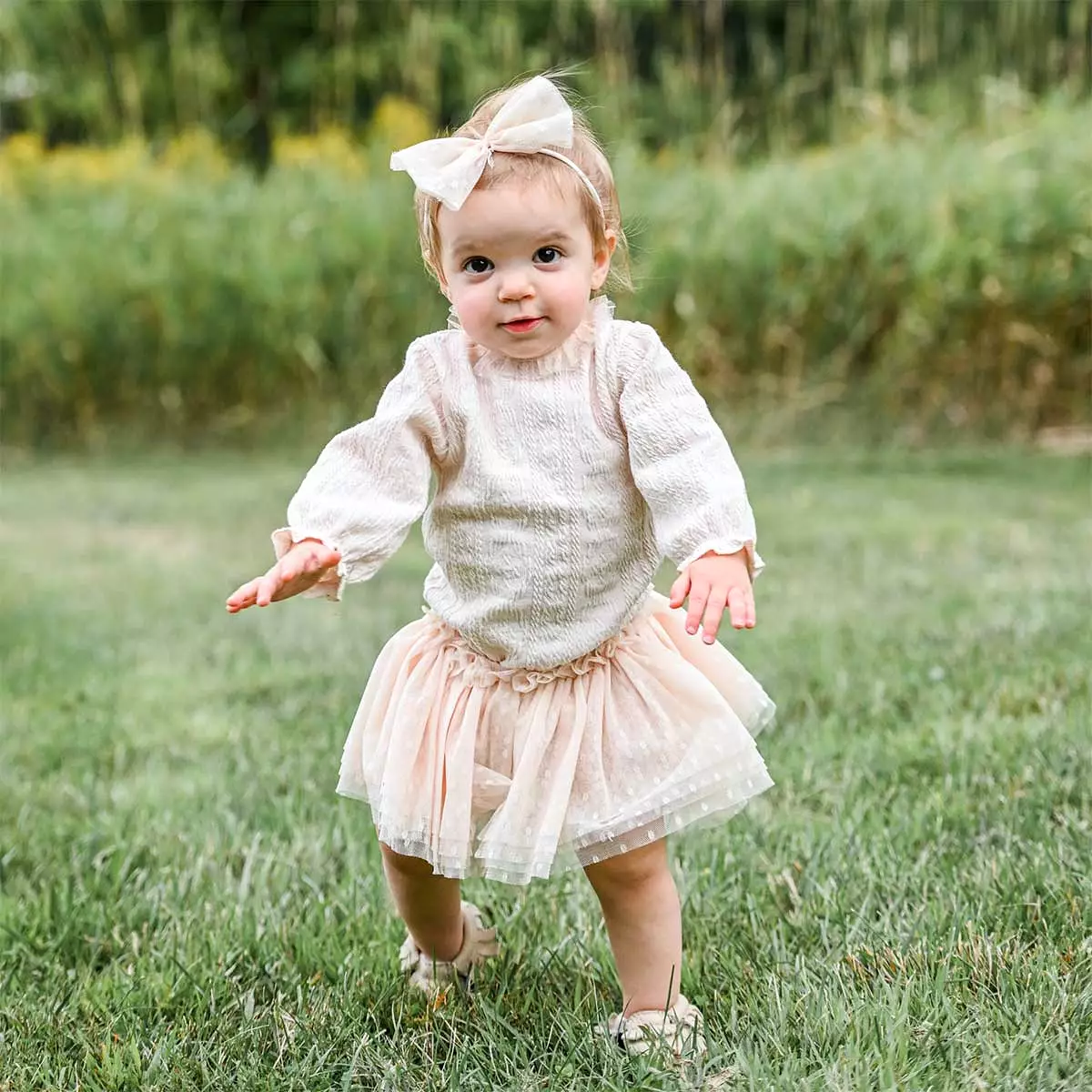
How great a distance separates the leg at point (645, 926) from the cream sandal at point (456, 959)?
Answer: 27cm

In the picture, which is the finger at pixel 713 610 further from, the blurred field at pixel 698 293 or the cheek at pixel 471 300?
the blurred field at pixel 698 293

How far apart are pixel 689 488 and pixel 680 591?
16 cm

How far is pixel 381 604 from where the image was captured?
448 cm

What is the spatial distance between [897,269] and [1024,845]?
226 inches

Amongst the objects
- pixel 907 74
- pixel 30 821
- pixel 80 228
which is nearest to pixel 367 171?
pixel 80 228

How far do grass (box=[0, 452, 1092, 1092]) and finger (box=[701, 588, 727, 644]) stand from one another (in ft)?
1.61

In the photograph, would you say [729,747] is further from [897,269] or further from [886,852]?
[897,269]

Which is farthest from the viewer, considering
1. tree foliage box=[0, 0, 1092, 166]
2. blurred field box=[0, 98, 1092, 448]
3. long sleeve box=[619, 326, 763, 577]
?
tree foliage box=[0, 0, 1092, 166]

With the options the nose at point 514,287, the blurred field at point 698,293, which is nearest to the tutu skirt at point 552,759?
the nose at point 514,287

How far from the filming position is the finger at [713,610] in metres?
1.58

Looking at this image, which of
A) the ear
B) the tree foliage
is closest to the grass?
the ear

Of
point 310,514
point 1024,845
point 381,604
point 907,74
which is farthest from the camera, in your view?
point 907,74

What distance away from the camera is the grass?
1749 mm

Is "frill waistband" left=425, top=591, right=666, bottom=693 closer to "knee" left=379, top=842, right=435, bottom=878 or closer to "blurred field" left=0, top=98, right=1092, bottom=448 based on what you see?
"knee" left=379, top=842, right=435, bottom=878
